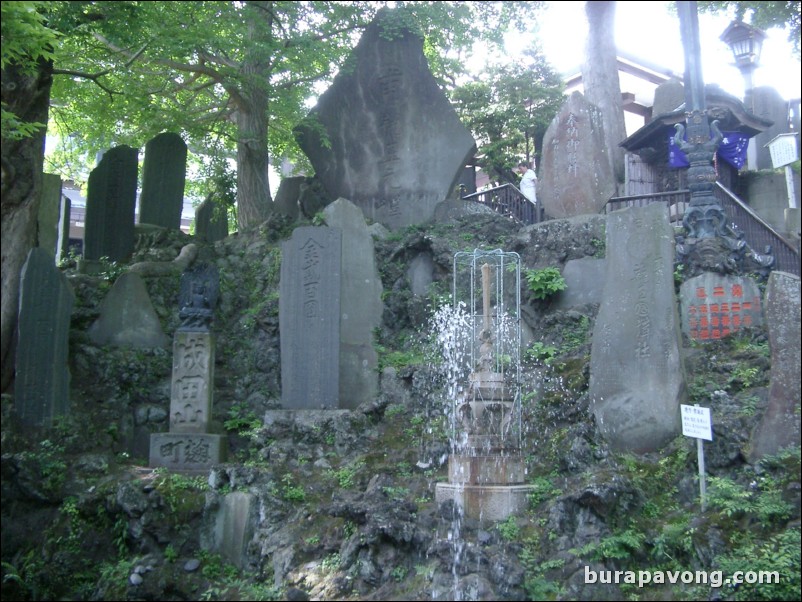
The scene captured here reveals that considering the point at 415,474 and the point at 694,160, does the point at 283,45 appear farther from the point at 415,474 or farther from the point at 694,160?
the point at 415,474

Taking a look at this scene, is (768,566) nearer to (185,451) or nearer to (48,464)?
(185,451)

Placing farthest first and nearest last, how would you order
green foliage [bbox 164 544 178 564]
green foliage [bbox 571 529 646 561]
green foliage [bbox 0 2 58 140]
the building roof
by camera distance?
the building roof
green foliage [bbox 164 544 178 564]
green foliage [bbox 0 2 58 140]
green foliage [bbox 571 529 646 561]

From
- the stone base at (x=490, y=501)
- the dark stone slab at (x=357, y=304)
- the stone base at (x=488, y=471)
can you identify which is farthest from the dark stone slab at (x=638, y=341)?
the dark stone slab at (x=357, y=304)

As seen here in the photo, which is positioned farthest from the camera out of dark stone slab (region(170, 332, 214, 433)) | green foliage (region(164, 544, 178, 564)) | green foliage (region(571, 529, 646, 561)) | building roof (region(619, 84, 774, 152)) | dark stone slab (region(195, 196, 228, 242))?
building roof (region(619, 84, 774, 152))

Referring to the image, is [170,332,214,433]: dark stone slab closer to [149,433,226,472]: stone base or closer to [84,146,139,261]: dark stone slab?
[149,433,226,472]: stone base

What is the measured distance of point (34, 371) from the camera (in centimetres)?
1073

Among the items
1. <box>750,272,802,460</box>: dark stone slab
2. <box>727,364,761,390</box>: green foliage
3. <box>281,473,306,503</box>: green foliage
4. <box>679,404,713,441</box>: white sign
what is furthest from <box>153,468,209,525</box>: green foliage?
<box>727,364,761,390</box>: green foliage

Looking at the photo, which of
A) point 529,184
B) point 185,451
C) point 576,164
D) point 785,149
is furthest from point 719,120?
point 185,451

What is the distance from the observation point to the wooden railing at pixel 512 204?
1636cm

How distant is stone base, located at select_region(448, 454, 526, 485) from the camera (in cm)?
858

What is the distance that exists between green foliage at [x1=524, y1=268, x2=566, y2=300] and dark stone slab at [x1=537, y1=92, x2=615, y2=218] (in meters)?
1.72

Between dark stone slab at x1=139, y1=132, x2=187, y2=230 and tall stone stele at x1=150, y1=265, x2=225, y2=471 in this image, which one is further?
dark stone slab at x1=139, y1=132, x2=187, y2=230

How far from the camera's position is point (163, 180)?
1666 cm

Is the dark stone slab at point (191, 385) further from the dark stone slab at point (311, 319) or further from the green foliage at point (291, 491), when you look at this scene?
the green foliage at point (291, 491)
